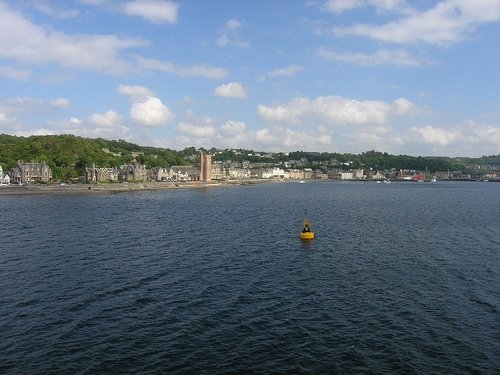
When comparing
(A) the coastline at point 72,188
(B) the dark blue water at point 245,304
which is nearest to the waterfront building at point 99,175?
(A) the coastline at point 72,188

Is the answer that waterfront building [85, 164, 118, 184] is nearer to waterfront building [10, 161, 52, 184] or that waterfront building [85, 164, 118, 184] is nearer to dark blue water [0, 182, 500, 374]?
waterfront building [10, 161, 52, 184]

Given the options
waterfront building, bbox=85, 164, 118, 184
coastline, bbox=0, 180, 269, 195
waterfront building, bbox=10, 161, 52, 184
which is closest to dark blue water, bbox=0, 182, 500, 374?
coastline, bbox=0, 180, 269, 195

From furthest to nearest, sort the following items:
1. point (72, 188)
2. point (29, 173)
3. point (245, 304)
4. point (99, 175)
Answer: point (99, 175), point (29, 173), point (72, 188), point (245, 304)

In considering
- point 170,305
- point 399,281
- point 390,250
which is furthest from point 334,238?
point 170,305

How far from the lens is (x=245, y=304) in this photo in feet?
95.5

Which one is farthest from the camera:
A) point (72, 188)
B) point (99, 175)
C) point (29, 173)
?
point (99, 175)

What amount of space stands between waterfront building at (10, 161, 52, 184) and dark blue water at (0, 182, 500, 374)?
116 m

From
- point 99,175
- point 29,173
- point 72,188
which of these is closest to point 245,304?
point 72,188

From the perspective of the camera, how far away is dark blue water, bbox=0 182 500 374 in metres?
21.2

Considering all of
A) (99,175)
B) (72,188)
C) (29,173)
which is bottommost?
(72,188)

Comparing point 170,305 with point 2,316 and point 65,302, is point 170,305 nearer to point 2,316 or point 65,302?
point 65,302

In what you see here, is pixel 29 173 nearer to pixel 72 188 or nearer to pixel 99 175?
pixel 99 175

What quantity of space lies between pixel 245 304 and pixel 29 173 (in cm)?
15620

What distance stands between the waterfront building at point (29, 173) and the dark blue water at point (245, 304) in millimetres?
115862
